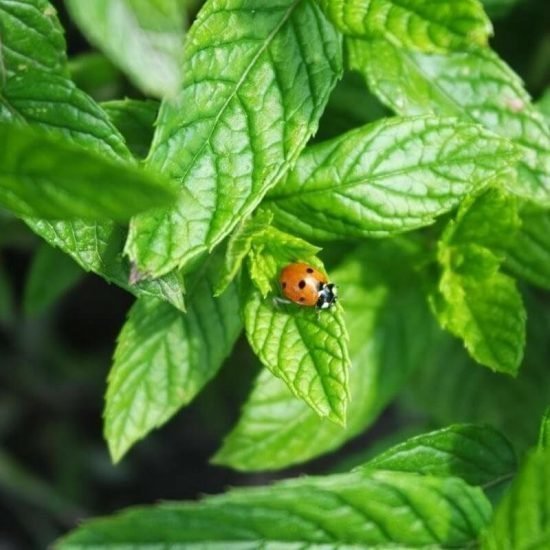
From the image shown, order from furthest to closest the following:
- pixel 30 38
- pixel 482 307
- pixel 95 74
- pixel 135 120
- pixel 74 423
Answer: pixel 74 423
pixel 95 74
pixel 482 307
pixel 135 120
pixel 30 38

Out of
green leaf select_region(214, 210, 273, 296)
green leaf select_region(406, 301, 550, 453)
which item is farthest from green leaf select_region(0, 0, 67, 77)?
green leaf select_region(406, 301, 550, 453)

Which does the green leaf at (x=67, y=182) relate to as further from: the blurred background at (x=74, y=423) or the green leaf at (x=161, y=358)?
the blurred background at (x=74, y=423)

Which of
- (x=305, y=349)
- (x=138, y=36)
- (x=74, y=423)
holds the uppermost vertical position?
(x=138, y=36)

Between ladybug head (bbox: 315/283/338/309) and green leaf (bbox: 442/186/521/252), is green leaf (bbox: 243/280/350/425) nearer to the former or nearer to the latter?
ladybug head (bbox: 315/283/338/309)

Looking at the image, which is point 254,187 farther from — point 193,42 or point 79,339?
point 79,339

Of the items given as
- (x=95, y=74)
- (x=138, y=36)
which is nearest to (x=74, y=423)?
(x=95, y=74)

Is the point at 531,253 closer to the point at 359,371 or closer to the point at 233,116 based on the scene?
the point at 359,371
